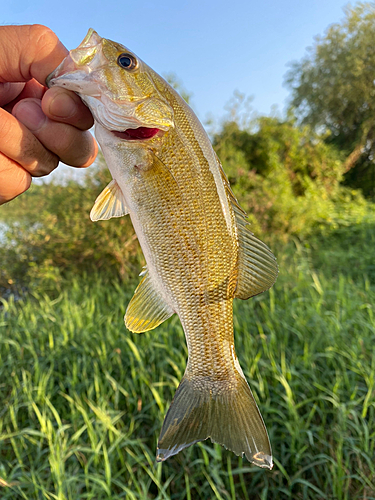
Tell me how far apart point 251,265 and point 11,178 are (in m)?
0.88

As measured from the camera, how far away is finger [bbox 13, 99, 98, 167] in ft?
4.32

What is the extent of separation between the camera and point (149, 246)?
1.10 m

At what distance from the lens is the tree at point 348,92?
543 inches

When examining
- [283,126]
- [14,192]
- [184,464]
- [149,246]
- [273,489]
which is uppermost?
[283,126]

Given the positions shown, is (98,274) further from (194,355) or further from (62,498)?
(194,355)

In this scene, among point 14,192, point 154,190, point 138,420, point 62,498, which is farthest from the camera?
point 138,420

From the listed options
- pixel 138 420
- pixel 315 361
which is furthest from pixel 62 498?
pixel 315 361

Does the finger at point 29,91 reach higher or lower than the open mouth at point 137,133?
higher

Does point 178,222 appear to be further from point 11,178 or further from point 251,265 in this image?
point 11,178

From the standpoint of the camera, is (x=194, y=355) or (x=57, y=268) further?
(x=57, y=268)

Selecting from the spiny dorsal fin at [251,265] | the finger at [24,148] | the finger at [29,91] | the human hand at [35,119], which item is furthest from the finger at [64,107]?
the spiny dorsal fin at [251,265]

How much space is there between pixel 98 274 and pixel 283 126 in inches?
248

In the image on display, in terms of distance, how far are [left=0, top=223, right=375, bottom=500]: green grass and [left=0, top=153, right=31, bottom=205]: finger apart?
1.54 meters

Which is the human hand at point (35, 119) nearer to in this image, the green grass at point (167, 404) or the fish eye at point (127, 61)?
the fish eye at point (127, 61)
